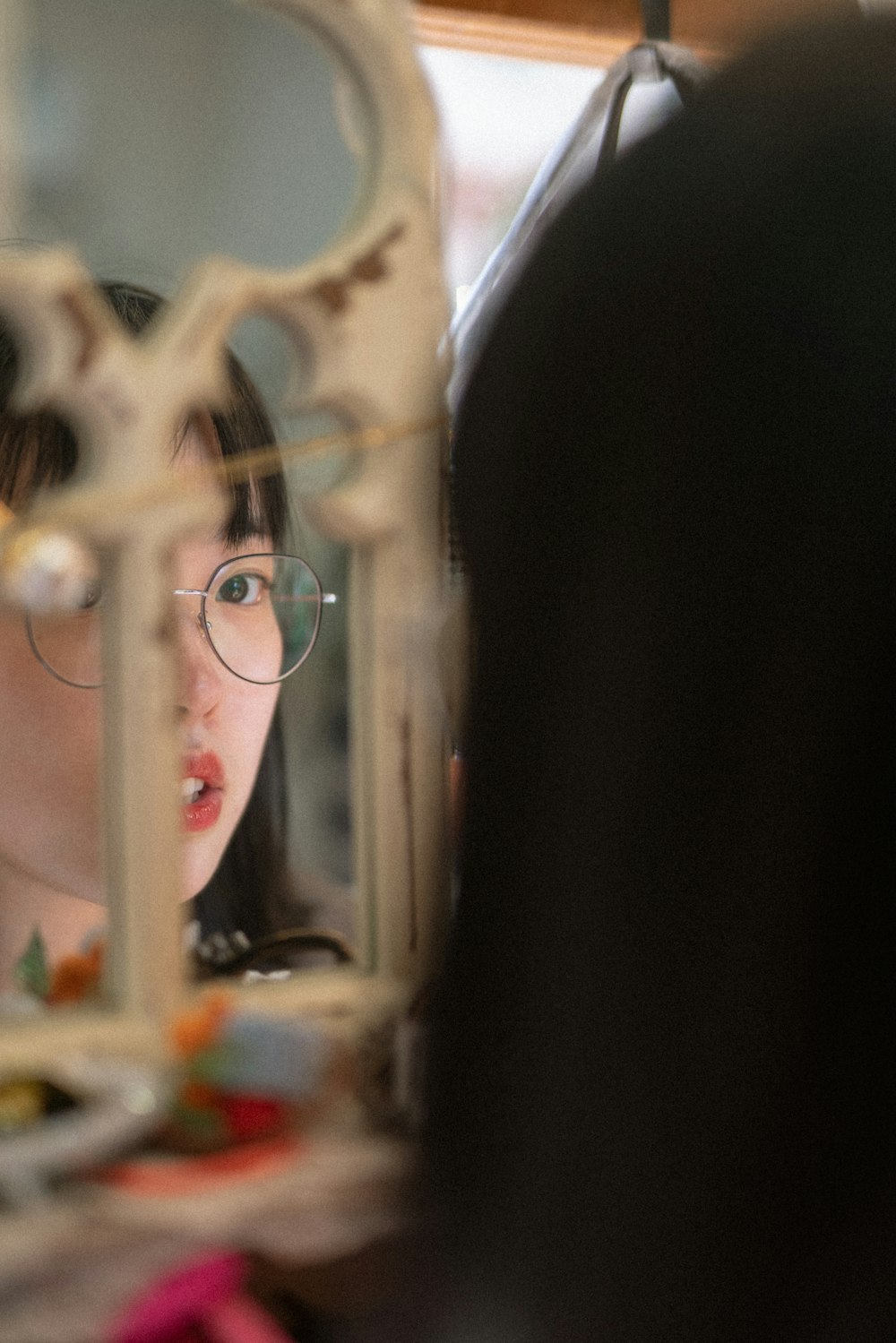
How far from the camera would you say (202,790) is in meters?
0.87

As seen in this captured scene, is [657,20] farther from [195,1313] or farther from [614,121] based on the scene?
[195,1313]

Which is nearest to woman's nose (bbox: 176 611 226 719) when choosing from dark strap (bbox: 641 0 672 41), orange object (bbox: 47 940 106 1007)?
orange object (bbox: 47 940 106 1007)

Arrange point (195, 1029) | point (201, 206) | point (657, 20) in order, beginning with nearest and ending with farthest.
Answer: point (195, 1029), point (657, 20), point (201, 206)

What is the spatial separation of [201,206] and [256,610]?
0.38m

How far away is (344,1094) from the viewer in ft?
1.52

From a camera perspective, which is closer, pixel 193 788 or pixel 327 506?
pixel 327 506

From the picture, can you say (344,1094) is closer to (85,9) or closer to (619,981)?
(619,981)

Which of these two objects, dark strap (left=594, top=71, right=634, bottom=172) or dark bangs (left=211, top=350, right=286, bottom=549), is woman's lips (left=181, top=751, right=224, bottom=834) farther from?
dark strap (left=594, top=71, right=634, bottom=172)

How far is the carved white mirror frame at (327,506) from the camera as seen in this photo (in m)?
0.40

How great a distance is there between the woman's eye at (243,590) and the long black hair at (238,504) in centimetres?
5

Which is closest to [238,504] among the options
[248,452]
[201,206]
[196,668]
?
[248,452]

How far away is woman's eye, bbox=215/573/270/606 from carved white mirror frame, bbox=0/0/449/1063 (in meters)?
0.42

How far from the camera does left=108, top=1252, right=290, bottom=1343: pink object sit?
361mm

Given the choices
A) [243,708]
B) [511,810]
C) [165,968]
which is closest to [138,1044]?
[165,968]
